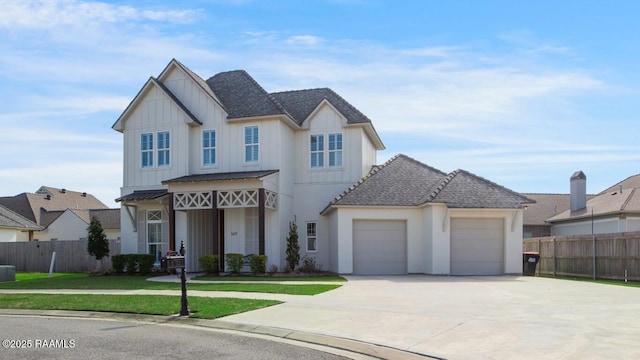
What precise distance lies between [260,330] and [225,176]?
16664 millimetres

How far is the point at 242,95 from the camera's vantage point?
30.2 m

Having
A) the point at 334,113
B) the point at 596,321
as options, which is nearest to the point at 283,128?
the point at 334,113

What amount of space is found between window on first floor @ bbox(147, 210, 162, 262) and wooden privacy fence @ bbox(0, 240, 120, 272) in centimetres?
376

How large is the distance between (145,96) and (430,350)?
24.0 meters

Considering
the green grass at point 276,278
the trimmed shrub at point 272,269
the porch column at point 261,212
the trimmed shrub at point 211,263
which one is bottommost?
the green grass at point 276,278

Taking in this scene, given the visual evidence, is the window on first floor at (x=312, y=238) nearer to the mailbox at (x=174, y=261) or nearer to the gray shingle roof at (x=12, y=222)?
the mailbox at (x=174, y=261)

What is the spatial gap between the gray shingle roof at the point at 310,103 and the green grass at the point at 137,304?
15610 mm

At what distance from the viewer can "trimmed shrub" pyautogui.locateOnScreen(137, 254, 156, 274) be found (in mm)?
27969

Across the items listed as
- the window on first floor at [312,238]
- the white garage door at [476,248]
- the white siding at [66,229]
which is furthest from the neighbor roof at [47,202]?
the white garage door at [476,248]

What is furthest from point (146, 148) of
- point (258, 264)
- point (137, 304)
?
point (137, 304)

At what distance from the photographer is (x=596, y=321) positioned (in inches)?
Result: 464

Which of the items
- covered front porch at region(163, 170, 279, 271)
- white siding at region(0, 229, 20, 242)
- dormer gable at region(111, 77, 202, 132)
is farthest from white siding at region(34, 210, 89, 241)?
covered front porch at region(163, 170, 279, 271)

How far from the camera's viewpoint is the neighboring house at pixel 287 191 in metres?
26.1

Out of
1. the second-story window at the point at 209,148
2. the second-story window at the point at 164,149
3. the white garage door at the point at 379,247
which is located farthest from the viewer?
the second-story window at the point at 164,149
